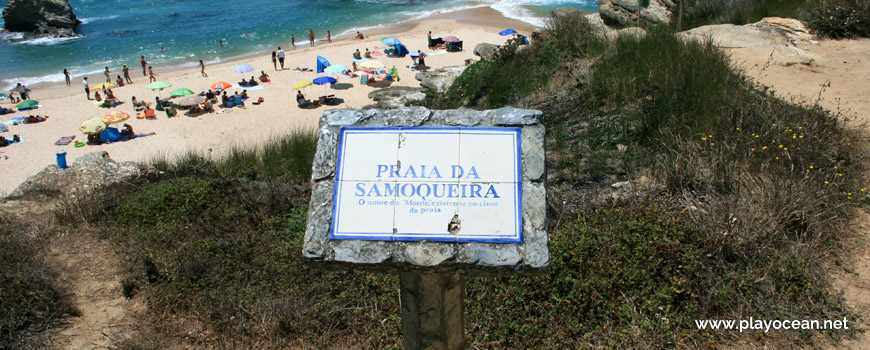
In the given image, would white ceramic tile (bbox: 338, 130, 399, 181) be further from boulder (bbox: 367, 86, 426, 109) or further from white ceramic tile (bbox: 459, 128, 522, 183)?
boulder (bbox: 367, 86, 426, 109)

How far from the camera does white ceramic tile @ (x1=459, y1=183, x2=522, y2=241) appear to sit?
2.66 meters

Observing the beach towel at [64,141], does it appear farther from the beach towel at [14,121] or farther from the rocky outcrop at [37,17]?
the rocky outcrop at [37,17]

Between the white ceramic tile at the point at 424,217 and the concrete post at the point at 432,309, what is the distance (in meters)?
0.34

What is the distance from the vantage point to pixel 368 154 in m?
2.88

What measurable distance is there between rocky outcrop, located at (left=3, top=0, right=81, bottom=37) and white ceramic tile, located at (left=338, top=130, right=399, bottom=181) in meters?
43.1

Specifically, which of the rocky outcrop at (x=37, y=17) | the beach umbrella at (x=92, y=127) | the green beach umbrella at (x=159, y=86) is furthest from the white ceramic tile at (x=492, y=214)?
the rocky outcrop at (x=37, y=17)

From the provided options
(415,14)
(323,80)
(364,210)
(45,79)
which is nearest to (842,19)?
(364,210)

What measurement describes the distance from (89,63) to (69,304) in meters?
29.3

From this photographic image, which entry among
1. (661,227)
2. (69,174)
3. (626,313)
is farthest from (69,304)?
(661,227)

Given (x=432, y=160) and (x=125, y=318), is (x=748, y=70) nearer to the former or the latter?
(x=432, y=160)

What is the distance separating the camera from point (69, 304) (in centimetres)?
513

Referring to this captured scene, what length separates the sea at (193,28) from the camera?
1140 inches

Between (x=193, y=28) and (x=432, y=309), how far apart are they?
38.8 meters

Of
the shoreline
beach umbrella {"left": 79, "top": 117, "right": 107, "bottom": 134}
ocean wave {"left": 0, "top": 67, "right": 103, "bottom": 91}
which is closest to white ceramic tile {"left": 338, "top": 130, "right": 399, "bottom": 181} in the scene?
beach umbrella {"left": 79, "top": 117, "right": 107, "bottom": 134}
